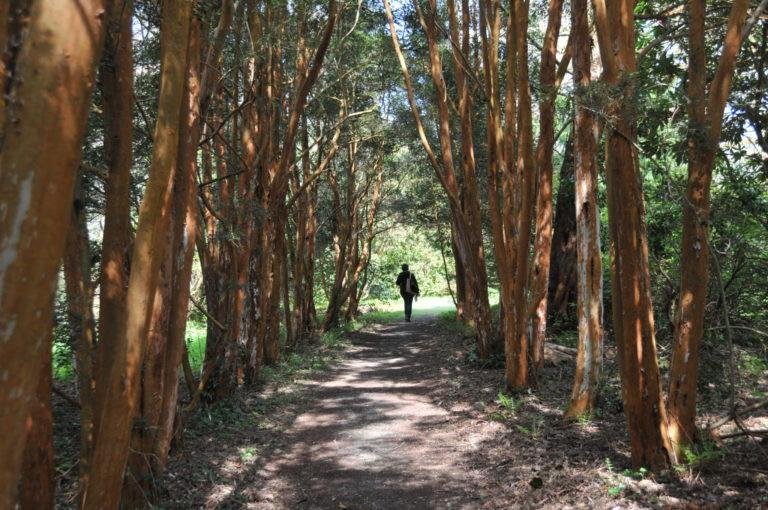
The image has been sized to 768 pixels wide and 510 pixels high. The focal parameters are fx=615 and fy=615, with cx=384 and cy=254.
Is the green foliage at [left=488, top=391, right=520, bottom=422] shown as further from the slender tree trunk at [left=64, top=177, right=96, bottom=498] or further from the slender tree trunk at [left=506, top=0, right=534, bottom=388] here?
the slender tree trunk at [left=64, top=177, right=96, bottom=498]

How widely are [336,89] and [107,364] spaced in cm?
1387

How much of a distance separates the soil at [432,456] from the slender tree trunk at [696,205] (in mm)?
462

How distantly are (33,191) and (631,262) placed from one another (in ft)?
14.6

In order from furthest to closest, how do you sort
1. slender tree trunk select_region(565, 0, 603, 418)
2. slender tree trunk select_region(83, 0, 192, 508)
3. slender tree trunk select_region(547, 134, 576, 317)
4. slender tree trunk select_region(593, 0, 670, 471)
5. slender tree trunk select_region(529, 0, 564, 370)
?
1. slender tree trunk select_region(547, 134, 576, 317)
2. slender tree trunk select_region(529, 0, 564, 370)
3. slender tree trunk select_region(565, 0, 603, 418)
4. slender tree trunk select_region(593, 0, 670, 471)
5. slender tree trunk select_region(83, 0, 192, 508)

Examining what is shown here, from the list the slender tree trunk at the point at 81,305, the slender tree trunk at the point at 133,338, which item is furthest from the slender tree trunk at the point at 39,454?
the slender tree trunk at the point at 81,305

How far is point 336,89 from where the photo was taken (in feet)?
54.9

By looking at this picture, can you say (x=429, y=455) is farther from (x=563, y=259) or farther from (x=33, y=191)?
(x=563, y=259)

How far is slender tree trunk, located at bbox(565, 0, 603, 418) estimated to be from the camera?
6.97m

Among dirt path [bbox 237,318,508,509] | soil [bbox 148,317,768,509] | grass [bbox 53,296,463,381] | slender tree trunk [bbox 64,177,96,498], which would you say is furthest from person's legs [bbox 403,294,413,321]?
slender tree trunk [bbox 64,177,96,498]

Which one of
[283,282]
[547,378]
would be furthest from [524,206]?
[283,282]

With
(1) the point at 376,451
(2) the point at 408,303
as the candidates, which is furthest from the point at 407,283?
(1) the point at 376,451

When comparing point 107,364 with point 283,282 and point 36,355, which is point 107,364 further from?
point 283,282

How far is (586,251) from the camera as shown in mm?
7102

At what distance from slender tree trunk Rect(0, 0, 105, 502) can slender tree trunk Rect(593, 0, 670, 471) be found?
417 centimetres
